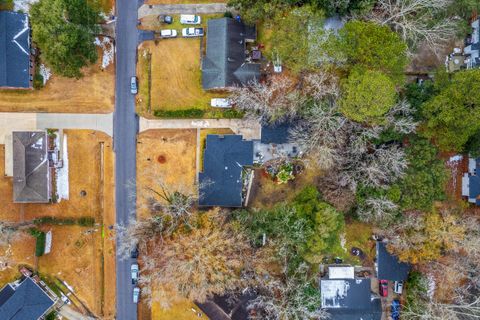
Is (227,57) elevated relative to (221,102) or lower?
elevated

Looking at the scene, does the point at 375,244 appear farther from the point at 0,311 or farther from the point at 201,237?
the point at 0,311

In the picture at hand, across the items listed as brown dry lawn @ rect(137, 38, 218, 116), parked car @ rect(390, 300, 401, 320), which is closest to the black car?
brown dry lawn @ rect(137, 38, 218, 116)

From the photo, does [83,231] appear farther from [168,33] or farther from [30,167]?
[168,33]

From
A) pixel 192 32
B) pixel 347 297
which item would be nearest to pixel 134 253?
pixel 347 297

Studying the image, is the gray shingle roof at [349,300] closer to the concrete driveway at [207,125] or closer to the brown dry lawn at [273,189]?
the brown dry lawn at [273,189]

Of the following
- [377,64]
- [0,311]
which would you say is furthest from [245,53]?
[0,311]

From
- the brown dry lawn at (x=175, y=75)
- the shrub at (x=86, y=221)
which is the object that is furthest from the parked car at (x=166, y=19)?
the shrub at (x=86, y=221)
